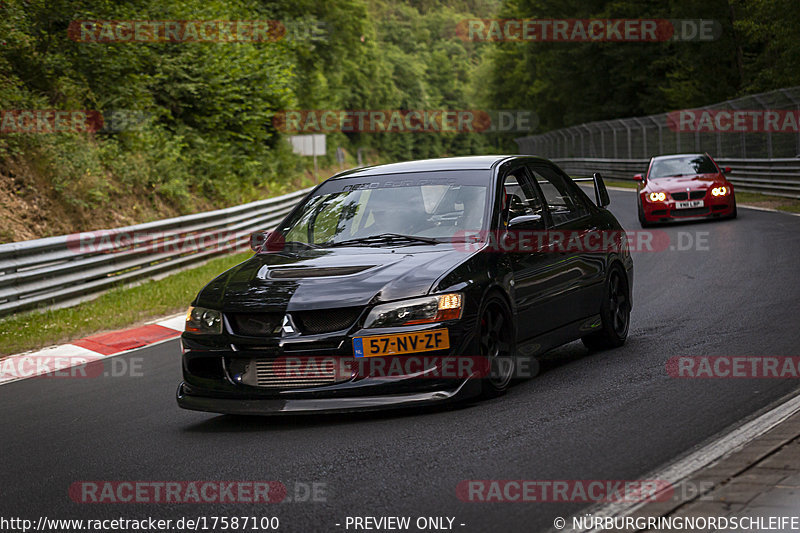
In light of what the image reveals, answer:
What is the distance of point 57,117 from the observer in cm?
2064

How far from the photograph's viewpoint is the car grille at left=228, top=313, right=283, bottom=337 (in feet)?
19.7

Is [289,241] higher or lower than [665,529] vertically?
higher

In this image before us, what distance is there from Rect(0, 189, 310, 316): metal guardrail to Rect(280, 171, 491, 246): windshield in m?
6.02

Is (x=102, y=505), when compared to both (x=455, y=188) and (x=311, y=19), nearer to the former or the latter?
(x=455, y=188)

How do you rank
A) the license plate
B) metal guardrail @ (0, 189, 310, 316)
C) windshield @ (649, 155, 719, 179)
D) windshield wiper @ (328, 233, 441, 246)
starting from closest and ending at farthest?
the license plate < windshield wiper @ (328, 233, 441, 246) < metal guardrail @ (0, 189, 310, 316) < windshield @ (649, 155, 719, 179)

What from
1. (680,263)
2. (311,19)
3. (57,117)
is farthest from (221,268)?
(311,19)

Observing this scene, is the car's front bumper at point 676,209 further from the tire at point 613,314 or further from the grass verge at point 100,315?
the tire at point 613,314

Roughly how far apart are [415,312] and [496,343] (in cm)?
80

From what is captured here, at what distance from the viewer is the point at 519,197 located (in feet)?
24.7

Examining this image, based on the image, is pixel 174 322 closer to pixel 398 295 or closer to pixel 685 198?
pixel 398 295

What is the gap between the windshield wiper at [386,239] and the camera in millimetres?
6848

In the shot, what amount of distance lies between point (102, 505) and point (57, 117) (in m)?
17.3

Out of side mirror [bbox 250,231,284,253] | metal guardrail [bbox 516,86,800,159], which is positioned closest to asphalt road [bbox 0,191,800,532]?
side mirror [bbox 250,231,284,253]

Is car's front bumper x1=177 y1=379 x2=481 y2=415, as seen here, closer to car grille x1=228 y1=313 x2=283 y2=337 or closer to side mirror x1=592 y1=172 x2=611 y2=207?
car grille x1=228 y1=313 x2=283 y2=337
